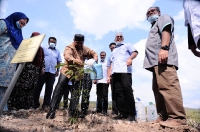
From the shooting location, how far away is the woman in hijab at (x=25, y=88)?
11.3ft

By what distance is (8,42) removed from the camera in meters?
3.10

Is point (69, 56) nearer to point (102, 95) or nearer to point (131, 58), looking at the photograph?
point (131, 58)

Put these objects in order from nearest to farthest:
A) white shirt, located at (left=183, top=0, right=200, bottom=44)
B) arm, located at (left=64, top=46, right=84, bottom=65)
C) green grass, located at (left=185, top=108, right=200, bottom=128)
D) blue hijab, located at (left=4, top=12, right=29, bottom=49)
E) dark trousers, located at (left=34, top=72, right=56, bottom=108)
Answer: white shirt, located at (left=183, top=0, right=200, bottom=44)
green grass, located at (left=185, top=108, right=200, bottom=128)
arm, located at (left=64, top=46, right=84, bottom=65)
blue hijab, located at (left=4, top=12, right=29, bottom=49)
dark trousers, located at (left=34, top=72, right=56, bottom=108)

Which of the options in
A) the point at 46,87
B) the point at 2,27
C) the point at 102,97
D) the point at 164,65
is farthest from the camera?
the point at 102,97

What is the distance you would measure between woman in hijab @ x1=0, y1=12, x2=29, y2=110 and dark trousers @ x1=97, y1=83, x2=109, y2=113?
2.28 meters

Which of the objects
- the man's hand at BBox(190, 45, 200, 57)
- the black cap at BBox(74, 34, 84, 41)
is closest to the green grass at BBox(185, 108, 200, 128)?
the man's hand at BBox(190, 45, 200, 57)

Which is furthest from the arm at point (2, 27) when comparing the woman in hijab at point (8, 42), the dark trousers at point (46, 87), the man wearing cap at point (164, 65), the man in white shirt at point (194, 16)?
the man in white shirt at point (194, 16)

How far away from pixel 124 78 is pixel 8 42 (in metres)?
2.22

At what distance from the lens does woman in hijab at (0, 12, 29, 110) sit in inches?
116

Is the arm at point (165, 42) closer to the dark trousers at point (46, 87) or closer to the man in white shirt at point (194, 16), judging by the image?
the man in white shirt at point (194, 16)

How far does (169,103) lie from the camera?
2121mm

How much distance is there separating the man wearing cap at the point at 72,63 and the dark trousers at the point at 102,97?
1.60 metres

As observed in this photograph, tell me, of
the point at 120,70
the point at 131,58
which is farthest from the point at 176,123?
the point at 131,58

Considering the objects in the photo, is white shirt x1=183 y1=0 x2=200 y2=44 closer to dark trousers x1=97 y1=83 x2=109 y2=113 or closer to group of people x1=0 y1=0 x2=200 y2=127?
group of people x1=0 y1=0 x2=200 y2=127
